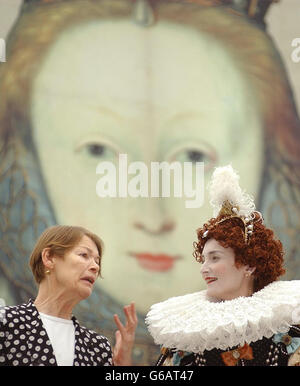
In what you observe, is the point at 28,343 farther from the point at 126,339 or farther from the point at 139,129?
the point at 139,129

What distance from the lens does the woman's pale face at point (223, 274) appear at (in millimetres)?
3500

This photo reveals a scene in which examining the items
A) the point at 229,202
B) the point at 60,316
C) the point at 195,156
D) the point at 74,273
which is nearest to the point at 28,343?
the point at 60,316

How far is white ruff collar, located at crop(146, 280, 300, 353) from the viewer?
3270 mm

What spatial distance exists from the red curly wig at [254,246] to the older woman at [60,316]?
55 centimetres

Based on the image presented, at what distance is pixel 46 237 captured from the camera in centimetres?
361

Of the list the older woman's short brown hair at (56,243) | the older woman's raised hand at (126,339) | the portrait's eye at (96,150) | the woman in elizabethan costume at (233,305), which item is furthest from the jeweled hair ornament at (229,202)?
the portrait's eye at (96,150)

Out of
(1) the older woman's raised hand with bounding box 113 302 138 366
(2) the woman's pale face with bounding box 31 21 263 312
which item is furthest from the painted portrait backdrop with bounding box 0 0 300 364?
(1) the older woman's raised hand with bounding box 113 302 138 366

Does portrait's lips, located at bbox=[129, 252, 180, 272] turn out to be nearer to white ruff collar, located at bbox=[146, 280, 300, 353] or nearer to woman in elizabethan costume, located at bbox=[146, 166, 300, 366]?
woman in elizabethan costume, located at bbox=[146, 166, 300, 366]

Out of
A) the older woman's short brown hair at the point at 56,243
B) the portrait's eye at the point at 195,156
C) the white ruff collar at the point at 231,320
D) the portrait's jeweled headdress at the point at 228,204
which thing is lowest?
the white ruff collar at the point at 231,320

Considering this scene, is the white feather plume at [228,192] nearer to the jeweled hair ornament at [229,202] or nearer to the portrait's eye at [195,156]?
the jeweled hair ornament at [229,202]

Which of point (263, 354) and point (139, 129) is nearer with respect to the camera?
point (263, 354)

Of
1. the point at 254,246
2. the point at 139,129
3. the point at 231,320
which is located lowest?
the point at 231,320

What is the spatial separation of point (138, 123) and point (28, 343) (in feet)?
12.3

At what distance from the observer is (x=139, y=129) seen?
6832mm
